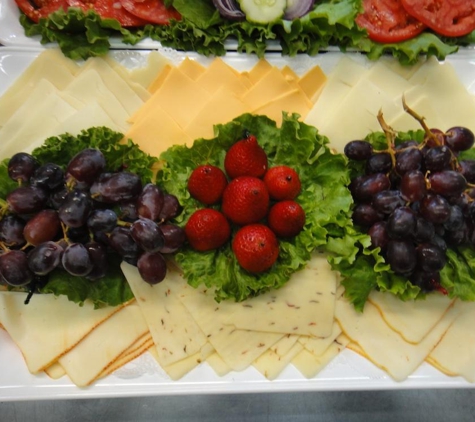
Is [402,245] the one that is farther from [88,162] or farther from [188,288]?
[88,162]

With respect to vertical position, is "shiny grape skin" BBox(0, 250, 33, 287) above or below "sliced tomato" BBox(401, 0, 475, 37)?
below

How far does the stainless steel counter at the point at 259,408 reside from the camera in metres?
1.86

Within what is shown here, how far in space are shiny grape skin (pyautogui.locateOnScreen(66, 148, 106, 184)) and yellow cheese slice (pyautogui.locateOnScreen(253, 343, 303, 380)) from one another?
0.85 meters

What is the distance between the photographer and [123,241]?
1.43 metres

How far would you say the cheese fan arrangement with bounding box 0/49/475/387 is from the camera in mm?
1565

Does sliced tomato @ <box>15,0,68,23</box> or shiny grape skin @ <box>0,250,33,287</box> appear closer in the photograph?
shiny grape skin @ <box>0,250,33,287</box>

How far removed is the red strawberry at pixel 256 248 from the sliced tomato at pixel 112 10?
1056 millimetres

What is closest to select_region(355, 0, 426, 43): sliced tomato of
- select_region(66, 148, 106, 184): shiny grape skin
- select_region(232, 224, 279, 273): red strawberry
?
select_region(232, 224, 279, 273): red strawberry

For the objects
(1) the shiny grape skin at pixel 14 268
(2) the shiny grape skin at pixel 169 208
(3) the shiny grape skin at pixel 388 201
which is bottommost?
(1) the shiny grape skin at pixel 14 268

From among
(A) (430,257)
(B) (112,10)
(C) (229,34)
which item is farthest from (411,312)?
(B) (112,10)

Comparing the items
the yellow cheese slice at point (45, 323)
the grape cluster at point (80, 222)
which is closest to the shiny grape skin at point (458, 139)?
the grape cluster at point (80, 222)

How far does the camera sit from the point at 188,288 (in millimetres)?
1604

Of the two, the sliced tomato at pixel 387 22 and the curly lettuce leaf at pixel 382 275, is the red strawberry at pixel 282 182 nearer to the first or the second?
the curly lettuce leaf at pixel 382 275

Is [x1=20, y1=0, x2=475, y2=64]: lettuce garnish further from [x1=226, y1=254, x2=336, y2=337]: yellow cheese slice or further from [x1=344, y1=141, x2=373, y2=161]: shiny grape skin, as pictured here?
[x1=226, y1=254, x2=336, y2=337]: yellow cheese slice
